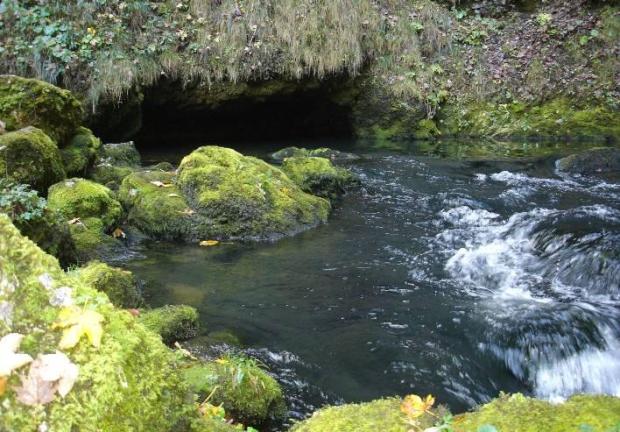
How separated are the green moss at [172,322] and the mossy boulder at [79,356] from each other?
224cm

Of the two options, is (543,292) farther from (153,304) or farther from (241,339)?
(153,304)

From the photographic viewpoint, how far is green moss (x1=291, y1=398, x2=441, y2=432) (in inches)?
81.2

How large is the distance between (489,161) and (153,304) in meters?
8.30

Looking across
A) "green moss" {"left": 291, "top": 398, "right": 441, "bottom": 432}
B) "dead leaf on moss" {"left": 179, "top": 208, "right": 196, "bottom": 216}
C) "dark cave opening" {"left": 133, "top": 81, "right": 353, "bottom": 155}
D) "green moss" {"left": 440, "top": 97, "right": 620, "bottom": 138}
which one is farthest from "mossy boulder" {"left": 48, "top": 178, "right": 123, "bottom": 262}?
"green moss" {"left": 440, "top": 97, "right": 620, "bottom": 138}

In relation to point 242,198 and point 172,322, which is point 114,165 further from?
point 172,322

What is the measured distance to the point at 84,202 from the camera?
646 cm

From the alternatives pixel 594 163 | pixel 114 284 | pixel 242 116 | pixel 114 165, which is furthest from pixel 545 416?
pixel 242 116

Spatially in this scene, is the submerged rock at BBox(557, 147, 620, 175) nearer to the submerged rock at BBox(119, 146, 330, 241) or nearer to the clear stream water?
the clear stream water

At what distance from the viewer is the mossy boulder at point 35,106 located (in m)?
7.13

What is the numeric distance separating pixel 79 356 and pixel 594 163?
10427 millimetres

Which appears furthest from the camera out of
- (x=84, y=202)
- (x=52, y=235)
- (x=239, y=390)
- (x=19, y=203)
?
(x=84, y=202)

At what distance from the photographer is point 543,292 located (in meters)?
→ 5.20

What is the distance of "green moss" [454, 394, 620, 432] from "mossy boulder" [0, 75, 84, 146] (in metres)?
7.08

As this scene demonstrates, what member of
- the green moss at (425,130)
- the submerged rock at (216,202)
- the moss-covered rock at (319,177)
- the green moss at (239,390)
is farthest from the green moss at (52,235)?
the green moss at (425,130)
